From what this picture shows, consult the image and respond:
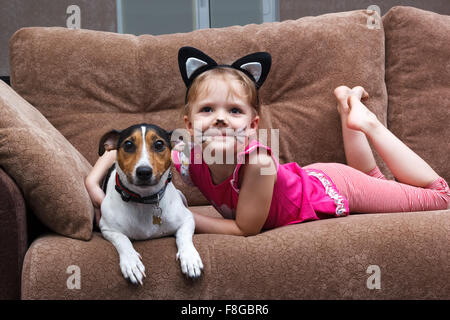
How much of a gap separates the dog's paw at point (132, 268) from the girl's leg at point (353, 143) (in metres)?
1.03

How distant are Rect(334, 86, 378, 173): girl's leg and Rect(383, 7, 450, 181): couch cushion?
9.8 inches

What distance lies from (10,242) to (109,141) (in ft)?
1.21

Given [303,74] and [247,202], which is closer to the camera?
[247,202]

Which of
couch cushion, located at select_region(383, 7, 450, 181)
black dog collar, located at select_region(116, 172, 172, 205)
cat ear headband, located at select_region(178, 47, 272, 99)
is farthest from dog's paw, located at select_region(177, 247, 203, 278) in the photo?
couch cushion, located at select_region(383, 7, 450, 181)

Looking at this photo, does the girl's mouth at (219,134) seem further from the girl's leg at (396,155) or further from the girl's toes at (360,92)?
the girl's toes at (360,92)

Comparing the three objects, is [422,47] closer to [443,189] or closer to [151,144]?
[443,189]

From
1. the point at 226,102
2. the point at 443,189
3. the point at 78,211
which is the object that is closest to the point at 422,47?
the point at 443,189

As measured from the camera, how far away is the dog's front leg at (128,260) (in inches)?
40.8

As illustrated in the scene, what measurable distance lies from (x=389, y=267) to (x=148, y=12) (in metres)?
3.34

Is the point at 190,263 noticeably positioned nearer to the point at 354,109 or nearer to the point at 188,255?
the point at 188,255

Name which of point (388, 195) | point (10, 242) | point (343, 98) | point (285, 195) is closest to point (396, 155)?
point (388, 195)

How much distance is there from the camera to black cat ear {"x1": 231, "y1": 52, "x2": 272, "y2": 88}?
1.39 metres

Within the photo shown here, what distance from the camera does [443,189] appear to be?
153cm
